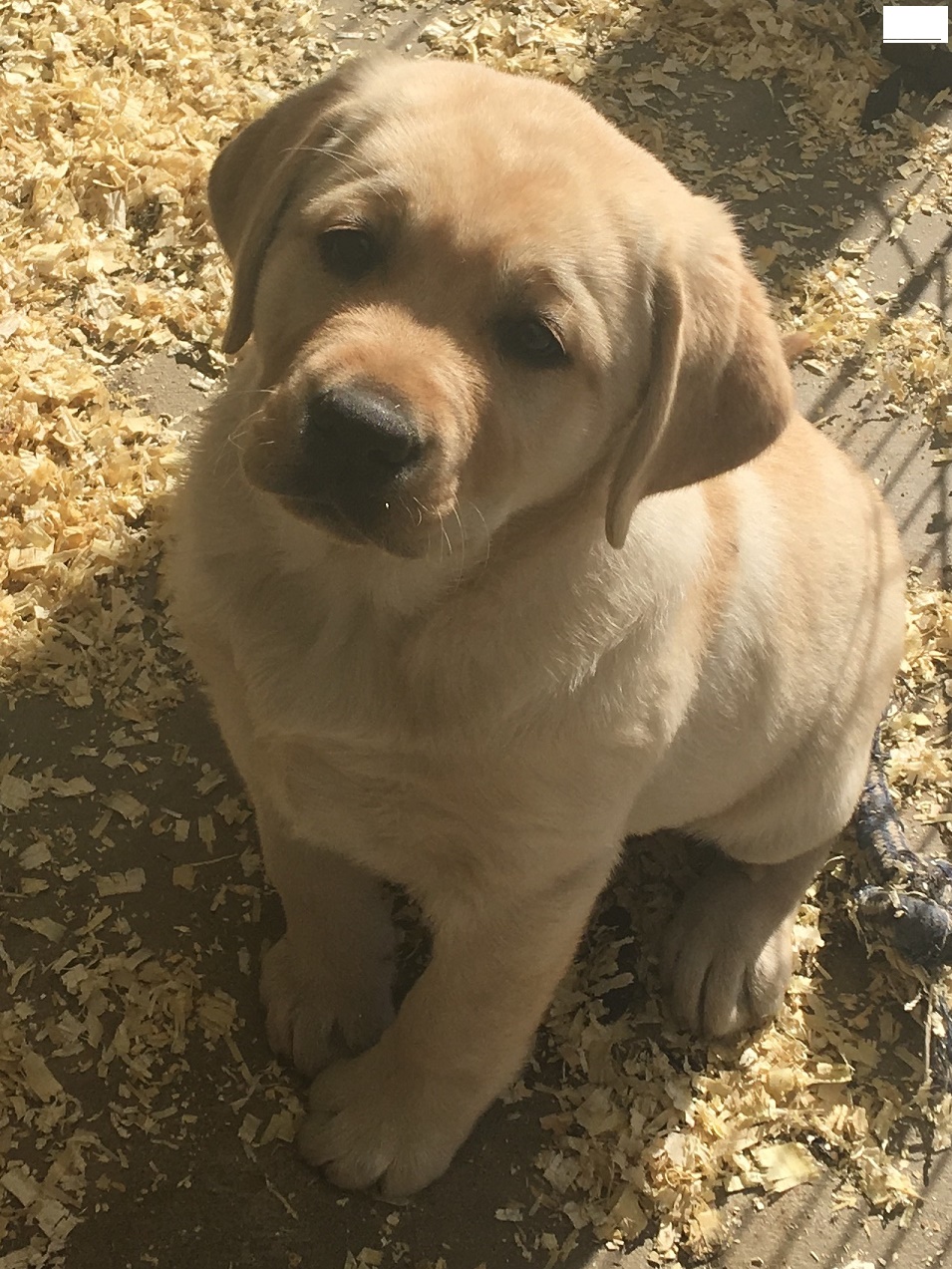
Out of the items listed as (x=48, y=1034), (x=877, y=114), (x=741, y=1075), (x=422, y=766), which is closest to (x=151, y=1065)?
(x=48, y=1034)

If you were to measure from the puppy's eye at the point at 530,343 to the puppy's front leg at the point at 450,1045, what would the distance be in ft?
2.53

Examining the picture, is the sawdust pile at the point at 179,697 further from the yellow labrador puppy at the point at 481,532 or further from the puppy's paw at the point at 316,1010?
the yellow labrador puppy at the point at 481,532

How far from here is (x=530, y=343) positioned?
1.57 meters

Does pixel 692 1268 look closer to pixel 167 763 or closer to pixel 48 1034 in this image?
pixel 48 1034

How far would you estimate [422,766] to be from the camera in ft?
5.49

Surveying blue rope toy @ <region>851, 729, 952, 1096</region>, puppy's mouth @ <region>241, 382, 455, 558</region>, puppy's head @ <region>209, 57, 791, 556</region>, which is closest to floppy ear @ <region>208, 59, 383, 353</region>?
puppy's head @ <region>209, 57, 791, 556</region>

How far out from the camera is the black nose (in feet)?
4.60

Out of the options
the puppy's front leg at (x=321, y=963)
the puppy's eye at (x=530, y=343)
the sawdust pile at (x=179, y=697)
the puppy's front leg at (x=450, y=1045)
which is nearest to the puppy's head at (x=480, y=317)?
the puppy's eye at (x=530, y=343)

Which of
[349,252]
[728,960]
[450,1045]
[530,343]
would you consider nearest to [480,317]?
[530,343]

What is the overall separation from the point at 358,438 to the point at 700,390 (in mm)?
515

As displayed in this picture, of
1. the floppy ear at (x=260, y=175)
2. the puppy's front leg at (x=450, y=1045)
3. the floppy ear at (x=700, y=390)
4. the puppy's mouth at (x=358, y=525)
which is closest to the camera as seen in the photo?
the puppy's mouth at (x=358, y=525)

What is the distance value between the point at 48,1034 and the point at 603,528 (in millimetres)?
1442

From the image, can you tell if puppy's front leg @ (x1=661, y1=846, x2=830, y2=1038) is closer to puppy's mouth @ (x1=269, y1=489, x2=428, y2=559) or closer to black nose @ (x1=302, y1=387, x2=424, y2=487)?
puppy's mouth @ (x1=269, y1=489, x2=428, y2=559)

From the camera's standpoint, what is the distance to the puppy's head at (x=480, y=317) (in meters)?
1.48
